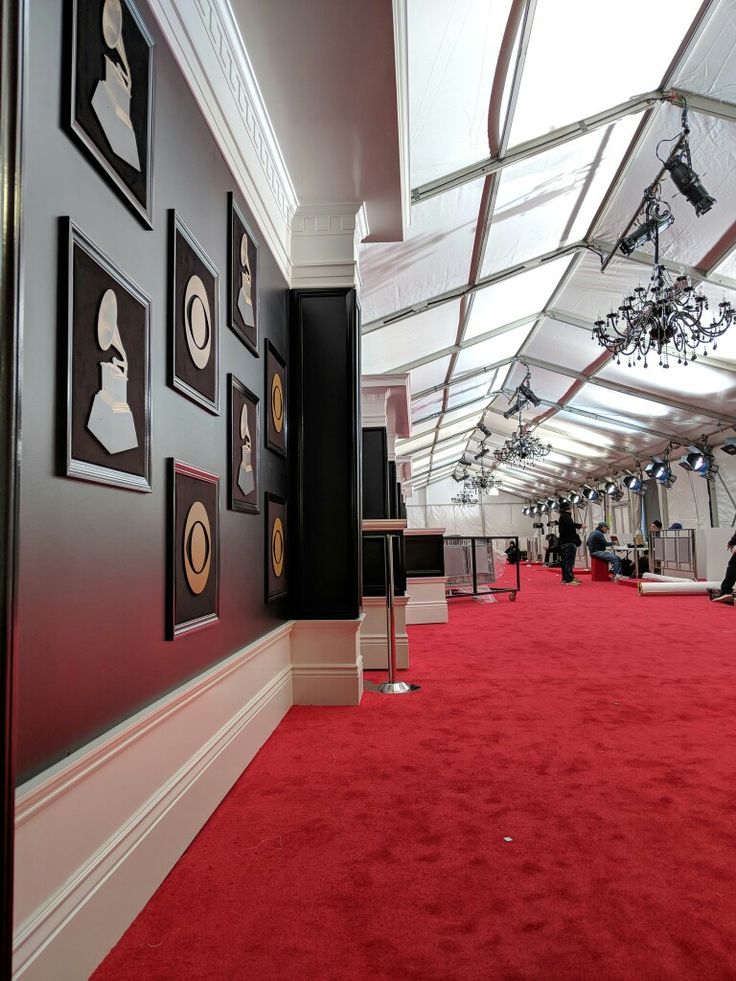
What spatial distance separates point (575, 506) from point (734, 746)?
18.2m

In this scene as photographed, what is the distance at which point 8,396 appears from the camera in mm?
771

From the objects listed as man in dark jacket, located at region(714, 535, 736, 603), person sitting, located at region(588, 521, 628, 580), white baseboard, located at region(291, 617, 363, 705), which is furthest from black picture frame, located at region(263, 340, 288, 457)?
person sitting, located at region(588, 521, 628, 580)

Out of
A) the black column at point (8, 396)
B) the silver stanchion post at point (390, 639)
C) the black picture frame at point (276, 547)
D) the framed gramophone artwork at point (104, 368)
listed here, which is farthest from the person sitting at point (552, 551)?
the black column at point (8, 396)

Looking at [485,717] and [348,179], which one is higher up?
[348,179]

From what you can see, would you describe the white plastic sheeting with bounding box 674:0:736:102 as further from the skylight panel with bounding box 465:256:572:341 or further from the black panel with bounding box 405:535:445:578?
the black panel with bounding box 405:535:445:578

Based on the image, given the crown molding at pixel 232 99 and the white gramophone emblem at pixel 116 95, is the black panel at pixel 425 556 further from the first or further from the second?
the white gramophone emblem at pixel 116 95

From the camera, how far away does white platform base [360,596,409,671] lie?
14.6 feet

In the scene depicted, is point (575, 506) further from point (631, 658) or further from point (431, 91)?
point (431, 91)

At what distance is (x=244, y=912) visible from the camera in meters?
1.45

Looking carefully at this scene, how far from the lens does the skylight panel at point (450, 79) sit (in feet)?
10.0

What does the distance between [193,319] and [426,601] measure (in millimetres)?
5354

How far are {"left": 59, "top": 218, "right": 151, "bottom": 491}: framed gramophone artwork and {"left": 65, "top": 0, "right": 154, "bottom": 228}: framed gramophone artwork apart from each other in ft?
0.73

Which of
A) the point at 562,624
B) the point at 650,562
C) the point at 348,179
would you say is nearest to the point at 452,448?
the point at 650,562

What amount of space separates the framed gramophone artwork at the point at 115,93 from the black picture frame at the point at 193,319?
0.69ft
